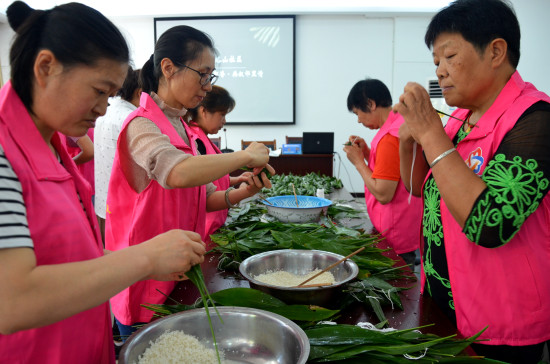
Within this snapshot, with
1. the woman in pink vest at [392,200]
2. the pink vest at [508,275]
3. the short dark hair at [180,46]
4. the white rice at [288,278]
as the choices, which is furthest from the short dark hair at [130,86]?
the pink vest at [508,275]

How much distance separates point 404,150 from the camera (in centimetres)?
165

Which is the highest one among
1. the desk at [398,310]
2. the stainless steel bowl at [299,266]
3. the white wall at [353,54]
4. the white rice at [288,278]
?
the white wall at [353,54]

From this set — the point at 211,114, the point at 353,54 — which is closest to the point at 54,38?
the point at 211,114

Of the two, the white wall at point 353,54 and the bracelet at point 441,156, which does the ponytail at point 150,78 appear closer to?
the bracelet at point 441,156

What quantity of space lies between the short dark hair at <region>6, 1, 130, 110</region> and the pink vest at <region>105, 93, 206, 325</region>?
0.63 metres

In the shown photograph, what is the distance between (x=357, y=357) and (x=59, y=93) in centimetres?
91

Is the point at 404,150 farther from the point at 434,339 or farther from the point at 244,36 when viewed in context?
the point at 244,36

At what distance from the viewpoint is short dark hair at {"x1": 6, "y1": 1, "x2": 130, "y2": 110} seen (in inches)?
32.1

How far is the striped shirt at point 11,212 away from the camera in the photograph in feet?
2.16

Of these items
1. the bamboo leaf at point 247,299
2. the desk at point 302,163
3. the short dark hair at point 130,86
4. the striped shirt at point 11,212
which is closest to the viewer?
the striped shirt at point 11,212

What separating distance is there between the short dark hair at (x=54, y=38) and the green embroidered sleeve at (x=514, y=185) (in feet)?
3.39

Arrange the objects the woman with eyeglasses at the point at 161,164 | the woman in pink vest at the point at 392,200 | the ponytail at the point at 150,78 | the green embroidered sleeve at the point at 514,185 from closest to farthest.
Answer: the green embroidered sleeve at the point at 514,185 → the woman with eyeglasses at the point at 161,164 → the ponytail at the point at 150,78 → the woman in pink vest at the point at 392,200

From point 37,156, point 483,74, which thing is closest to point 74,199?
point 37,156

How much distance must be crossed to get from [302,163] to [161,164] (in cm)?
399
